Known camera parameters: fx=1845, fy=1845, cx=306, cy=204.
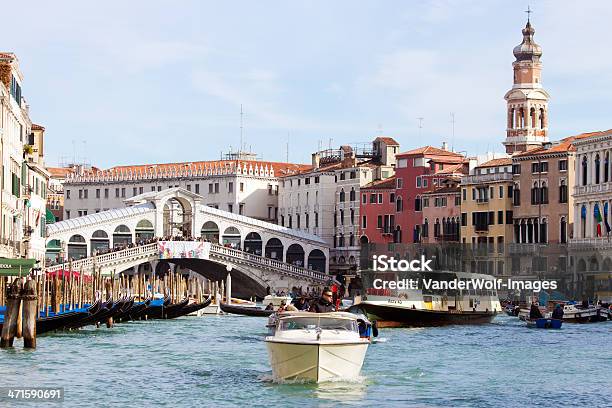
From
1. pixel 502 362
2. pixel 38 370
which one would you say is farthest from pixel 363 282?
pixel 38 370

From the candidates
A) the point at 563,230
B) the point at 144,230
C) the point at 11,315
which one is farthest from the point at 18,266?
the point at 144,230

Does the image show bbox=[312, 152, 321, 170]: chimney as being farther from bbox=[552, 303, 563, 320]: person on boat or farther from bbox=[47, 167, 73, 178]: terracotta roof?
bbox=[552, 303, 563, 320]: person on boat

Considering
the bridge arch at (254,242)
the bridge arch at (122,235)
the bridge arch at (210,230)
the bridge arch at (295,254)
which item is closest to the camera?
the bridge arch at (122,235)

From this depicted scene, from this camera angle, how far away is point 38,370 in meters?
30.5

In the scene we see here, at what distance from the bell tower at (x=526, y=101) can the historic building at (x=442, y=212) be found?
6.45 meters

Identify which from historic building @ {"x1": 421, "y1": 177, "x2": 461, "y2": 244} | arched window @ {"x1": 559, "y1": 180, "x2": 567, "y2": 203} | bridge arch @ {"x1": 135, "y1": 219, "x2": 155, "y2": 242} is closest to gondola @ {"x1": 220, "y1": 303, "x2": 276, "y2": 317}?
arched window @ {"x1": 559, "y1": 180, "x2": 567, "y2": 203}

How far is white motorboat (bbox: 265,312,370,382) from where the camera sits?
86.4ft

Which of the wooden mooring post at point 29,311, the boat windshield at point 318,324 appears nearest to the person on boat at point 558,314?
the wooden mooring post at point 29,311

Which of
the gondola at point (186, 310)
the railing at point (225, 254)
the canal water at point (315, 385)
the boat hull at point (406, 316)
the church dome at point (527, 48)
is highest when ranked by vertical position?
the church dome at point (527, 48)

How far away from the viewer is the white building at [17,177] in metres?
50.3

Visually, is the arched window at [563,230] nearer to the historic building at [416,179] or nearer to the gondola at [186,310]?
the historic building at [416,179]

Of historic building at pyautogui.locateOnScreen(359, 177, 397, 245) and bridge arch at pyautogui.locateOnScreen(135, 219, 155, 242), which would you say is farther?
historic building at pyautogui.locateOnScreen(359, 177, 397, 245)

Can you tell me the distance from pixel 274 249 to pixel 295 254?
1.15 meters

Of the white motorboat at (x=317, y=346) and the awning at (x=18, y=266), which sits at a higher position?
the awning at (x=18, y=266)
